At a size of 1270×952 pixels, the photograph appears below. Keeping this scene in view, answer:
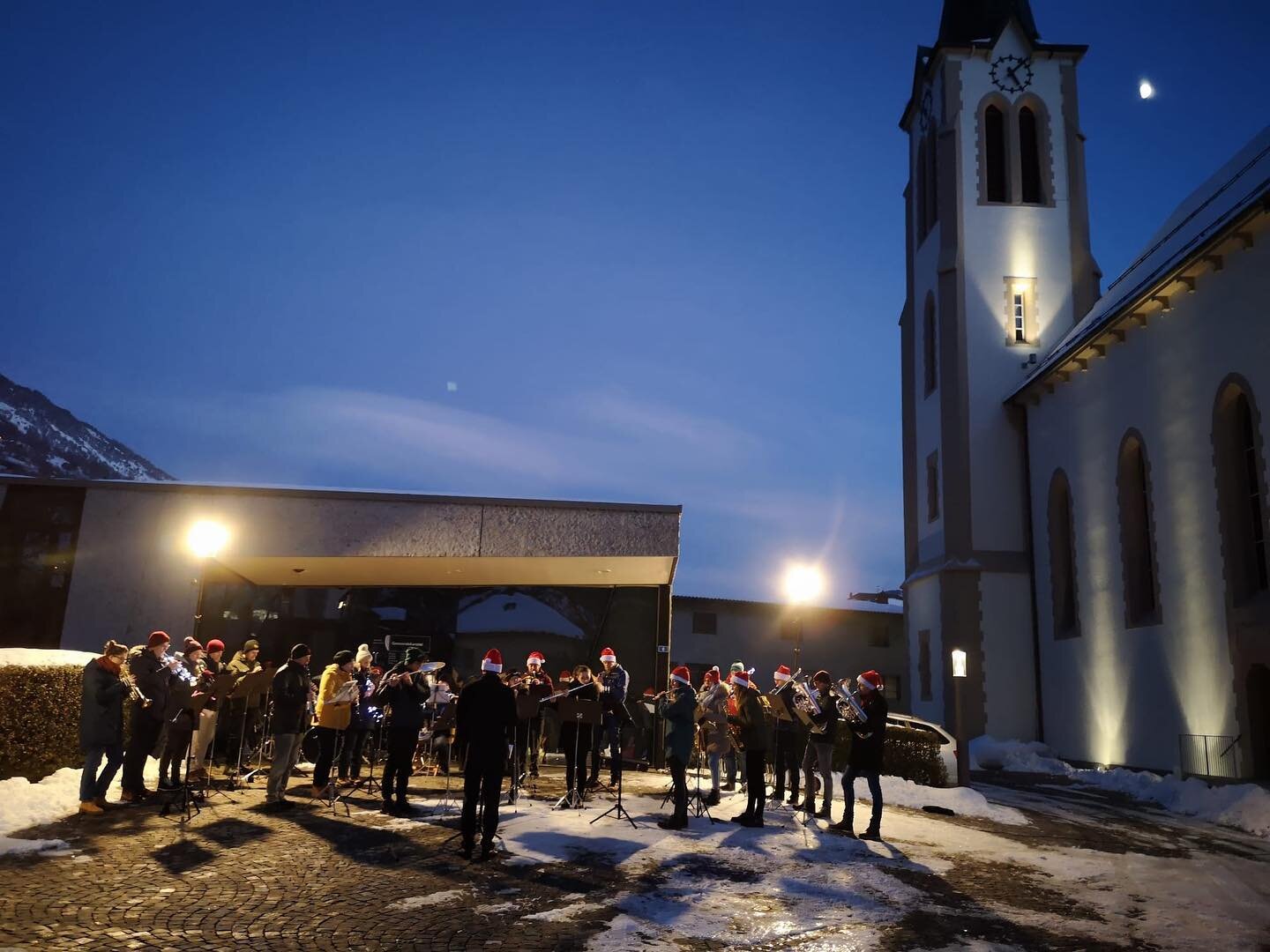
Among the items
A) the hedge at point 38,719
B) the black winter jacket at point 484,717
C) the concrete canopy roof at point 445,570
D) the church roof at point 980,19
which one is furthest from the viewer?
the church roof at point 980,19

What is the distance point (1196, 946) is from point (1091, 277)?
101ft

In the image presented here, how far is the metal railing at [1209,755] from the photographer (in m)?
18.7

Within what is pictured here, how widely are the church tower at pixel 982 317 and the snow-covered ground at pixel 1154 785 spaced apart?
5.45 ft

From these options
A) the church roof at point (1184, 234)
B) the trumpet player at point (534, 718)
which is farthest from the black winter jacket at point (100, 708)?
the church roof at point (1184, 234)

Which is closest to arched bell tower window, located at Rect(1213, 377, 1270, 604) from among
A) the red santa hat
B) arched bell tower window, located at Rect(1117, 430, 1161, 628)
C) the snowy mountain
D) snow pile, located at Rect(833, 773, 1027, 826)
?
arched bell tower window, located at Rect(1117, 430, 1161, 628)

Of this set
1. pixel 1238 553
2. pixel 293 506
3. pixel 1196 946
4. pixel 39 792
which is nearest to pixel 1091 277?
pixel 1238 553

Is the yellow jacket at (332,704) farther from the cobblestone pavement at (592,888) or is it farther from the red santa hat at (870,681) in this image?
the red santa hat at (870,681)

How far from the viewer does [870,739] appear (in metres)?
11.2

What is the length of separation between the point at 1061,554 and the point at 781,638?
70.0 feet

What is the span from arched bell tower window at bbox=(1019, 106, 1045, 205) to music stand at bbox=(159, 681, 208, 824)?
32.4 meters

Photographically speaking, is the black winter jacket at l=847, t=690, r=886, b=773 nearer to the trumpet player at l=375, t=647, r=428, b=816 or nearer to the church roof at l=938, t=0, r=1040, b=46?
Result: the trumpet player at l=375, t=647, r=428, b=816

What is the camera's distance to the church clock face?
1368 inches

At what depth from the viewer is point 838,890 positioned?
A: 813cm

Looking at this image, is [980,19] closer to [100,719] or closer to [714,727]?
[714,727]
